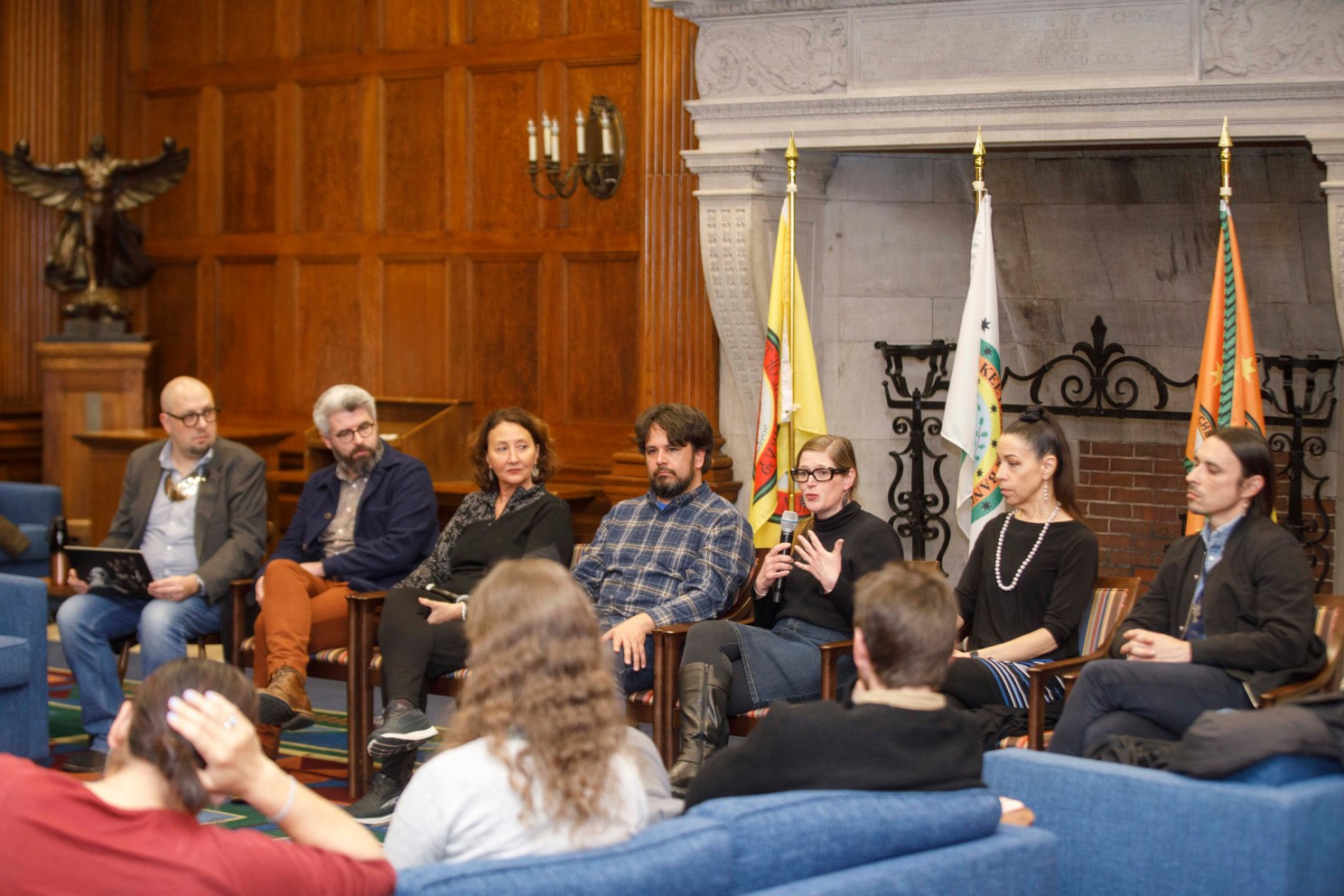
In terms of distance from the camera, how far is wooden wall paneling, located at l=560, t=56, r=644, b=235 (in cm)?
696

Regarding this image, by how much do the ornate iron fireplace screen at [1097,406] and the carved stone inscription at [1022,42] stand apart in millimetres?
1101

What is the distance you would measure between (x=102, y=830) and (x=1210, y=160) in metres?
4.80

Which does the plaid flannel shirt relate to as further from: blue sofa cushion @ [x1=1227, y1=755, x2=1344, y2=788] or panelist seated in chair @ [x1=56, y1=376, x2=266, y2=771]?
blue sofa cushion @ [x1=1227, y1=755, x2=1344, y2=788]

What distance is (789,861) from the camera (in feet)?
7.61

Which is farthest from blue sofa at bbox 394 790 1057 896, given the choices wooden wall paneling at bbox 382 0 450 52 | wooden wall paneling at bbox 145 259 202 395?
wooden wall paneling at bbox 145 259 202 395

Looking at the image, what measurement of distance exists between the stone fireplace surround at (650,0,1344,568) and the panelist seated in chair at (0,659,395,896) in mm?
3848

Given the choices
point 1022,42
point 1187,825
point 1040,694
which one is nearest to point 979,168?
point 1022,42

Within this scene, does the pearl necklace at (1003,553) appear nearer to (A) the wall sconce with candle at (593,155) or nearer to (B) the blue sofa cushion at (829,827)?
(B) the blue sofa cushion at (829,827)

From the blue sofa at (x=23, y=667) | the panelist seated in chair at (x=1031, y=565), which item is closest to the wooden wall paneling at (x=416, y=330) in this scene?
the blue sofa at (x=23, y=667)

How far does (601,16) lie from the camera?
7078 mm

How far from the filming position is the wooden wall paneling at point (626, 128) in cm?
696

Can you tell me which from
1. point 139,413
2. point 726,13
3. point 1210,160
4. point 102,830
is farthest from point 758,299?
point 102,830

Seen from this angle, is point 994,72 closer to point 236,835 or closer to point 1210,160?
point 1210,160

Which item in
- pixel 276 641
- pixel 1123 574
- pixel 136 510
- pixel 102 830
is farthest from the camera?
pixel 1123 574
